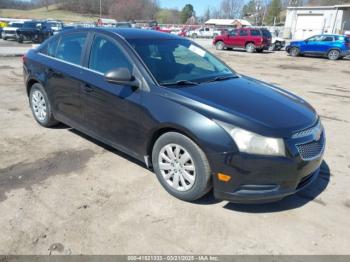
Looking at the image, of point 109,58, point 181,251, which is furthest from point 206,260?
point 109,58

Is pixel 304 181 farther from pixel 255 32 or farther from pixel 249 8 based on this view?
pixel 249 8

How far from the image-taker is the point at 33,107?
548 cm

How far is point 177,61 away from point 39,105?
2.61 m

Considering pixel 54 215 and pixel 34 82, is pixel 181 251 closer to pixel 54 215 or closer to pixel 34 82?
pixel 54 215

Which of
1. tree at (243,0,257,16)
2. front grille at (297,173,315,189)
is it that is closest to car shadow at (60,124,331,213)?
front grille at (297,173,315,189)

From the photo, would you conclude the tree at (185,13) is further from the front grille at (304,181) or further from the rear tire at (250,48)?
the front grille at (304,181)

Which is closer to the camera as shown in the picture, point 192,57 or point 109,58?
point 109,58

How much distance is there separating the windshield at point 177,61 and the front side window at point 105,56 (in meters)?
0.19

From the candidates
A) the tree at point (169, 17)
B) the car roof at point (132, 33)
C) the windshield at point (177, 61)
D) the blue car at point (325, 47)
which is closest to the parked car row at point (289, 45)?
the blue car at point (325, 47)

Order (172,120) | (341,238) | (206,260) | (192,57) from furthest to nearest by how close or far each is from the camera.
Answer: (192,57) < (172,120) < (341,238) < (206,260)

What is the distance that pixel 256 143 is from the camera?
289 cm

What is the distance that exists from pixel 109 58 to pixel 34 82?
79.6 inches

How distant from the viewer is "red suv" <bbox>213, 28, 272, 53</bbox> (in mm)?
24438

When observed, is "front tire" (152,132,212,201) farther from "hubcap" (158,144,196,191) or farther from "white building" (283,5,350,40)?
"white building" (283,5,350,40)
